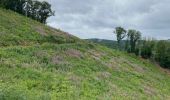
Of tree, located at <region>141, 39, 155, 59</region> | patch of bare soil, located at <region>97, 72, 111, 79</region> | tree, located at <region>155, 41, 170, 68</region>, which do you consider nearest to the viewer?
patch of bare soil, located at <region>97, 72, 111, 79</region>

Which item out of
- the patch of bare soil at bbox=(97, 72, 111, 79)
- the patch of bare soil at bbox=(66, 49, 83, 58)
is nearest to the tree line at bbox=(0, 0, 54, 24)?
the patch of bare soil at bbox=(66, 49, 83, 58)

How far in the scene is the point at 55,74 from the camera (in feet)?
95.5

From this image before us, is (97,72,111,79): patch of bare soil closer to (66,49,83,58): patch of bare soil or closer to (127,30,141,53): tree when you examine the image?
(66,49,83,58): patch of bare soil

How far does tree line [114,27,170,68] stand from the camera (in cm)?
8800

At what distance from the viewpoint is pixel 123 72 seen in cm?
4353

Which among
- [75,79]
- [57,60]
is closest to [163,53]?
[57,60]

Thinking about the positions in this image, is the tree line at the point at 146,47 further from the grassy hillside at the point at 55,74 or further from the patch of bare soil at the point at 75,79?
the patch of bare soil at the point at 75,79

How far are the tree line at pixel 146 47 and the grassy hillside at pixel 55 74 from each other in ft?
135

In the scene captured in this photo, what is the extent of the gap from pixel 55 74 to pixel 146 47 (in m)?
65.2

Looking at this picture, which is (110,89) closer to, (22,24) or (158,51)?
(22,24)

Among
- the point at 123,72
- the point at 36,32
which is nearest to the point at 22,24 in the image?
the point at 36,32

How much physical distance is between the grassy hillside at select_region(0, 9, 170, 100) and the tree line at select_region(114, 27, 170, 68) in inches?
1619

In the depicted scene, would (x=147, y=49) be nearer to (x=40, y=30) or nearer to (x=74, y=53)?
(x=40, y=30)

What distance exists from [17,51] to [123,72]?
14168 millimetres
